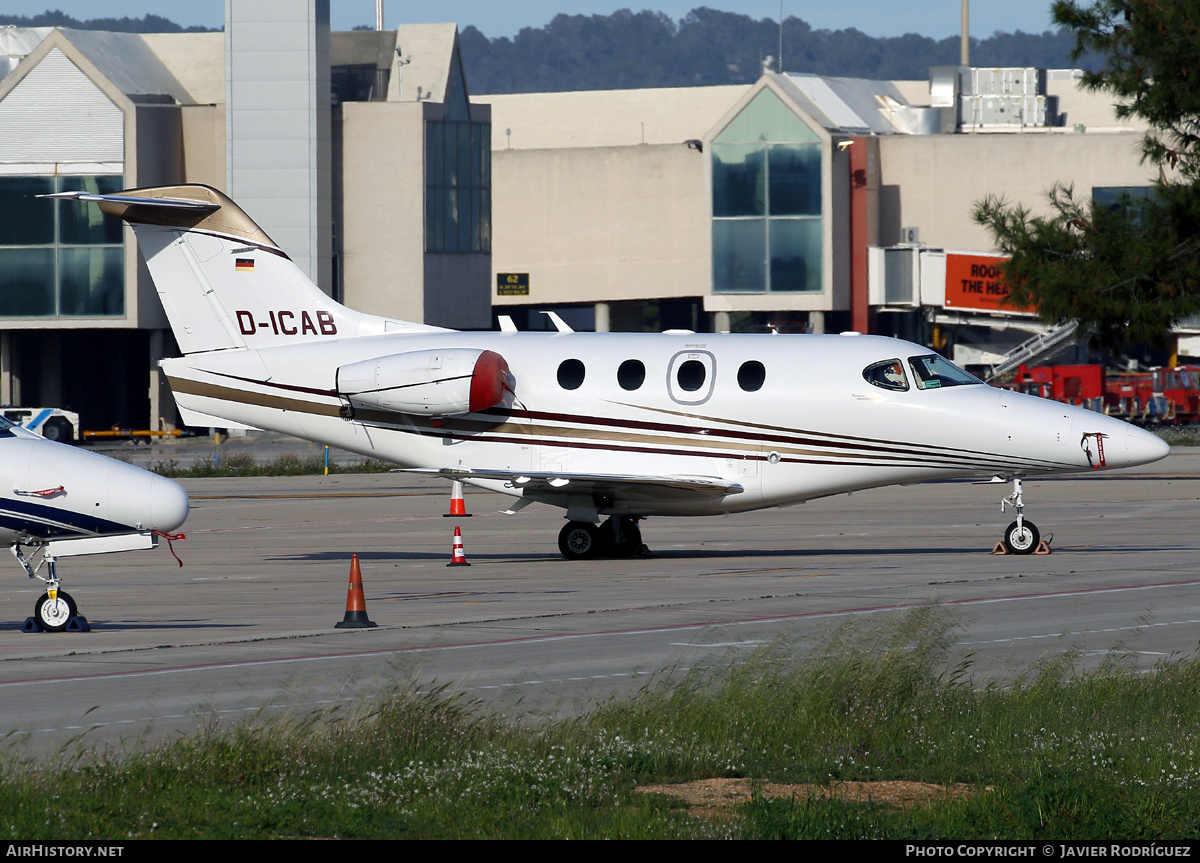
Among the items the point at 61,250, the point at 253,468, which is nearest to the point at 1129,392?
the point at 253,468

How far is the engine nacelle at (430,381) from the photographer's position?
24.4 m

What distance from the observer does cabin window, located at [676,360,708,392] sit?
24516 millimetres

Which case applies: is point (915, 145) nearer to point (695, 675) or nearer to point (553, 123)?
point (553, 123)

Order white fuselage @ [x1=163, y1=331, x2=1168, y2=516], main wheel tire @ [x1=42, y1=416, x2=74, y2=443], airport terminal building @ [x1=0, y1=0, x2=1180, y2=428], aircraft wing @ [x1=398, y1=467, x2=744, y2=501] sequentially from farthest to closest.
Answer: airport terminal building @ [x1=0, y1=0, x2=1180, y2=428]
main wheel tire @ [x1=42, y1=416, x2=74, y2=443]
aircraft wing @ [x1=398, y1=467, x2=744, y2=501]
white fuselage @ [x1=163, y1=331, x2=1168, y2=516]

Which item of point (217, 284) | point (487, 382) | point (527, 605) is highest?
point (217, 284)

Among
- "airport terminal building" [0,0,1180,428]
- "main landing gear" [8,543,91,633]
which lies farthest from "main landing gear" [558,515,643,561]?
"airport terminal building" [0,0,1180,428]

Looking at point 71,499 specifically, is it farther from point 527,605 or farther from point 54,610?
point 527,605

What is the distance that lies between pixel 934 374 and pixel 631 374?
15.1 feet

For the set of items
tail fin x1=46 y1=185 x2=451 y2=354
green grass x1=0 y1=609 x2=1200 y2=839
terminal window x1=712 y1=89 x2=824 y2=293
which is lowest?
green grass x1=0 y1=609 x2=1200 y2=839

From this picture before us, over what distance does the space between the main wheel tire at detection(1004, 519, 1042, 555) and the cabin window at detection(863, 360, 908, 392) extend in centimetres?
269

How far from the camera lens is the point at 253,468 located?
46406 mm

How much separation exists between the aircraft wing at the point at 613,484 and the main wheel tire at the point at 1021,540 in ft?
13.3

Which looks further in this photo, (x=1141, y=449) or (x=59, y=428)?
(x=59, y=428)

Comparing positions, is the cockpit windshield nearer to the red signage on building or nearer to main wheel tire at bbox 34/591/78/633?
main wheel tire at bbox 34/591/78/633
